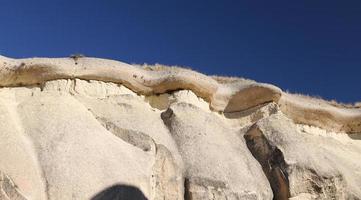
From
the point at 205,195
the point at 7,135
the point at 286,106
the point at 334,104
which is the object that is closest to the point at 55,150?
the point at 7,135

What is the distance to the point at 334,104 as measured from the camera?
663 inches

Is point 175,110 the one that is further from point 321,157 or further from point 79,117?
point 321,157

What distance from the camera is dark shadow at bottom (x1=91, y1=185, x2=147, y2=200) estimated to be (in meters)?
9.55

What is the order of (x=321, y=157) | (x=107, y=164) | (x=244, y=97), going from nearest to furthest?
(x=107, y=164) → (x=321, y=157) → (x=244, y=97)

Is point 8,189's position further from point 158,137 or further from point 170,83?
point 170,83

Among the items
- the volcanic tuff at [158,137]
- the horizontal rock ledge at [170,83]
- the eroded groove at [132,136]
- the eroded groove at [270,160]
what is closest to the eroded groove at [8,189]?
the volcanic tuff at [158,137]

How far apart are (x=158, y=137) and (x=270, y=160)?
224cm

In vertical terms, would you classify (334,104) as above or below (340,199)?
above

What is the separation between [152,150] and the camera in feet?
35.5

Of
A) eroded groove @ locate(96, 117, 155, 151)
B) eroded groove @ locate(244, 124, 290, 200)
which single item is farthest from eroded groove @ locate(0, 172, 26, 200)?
eroded groove @ locate(244, 124, 290, 200)

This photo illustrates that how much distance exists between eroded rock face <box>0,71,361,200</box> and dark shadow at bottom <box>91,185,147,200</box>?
2cm

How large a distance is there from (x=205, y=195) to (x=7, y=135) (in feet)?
11.1

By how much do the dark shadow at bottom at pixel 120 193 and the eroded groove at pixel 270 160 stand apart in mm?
3212

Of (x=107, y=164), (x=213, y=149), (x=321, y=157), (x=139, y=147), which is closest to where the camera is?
(x=107, y=164)
